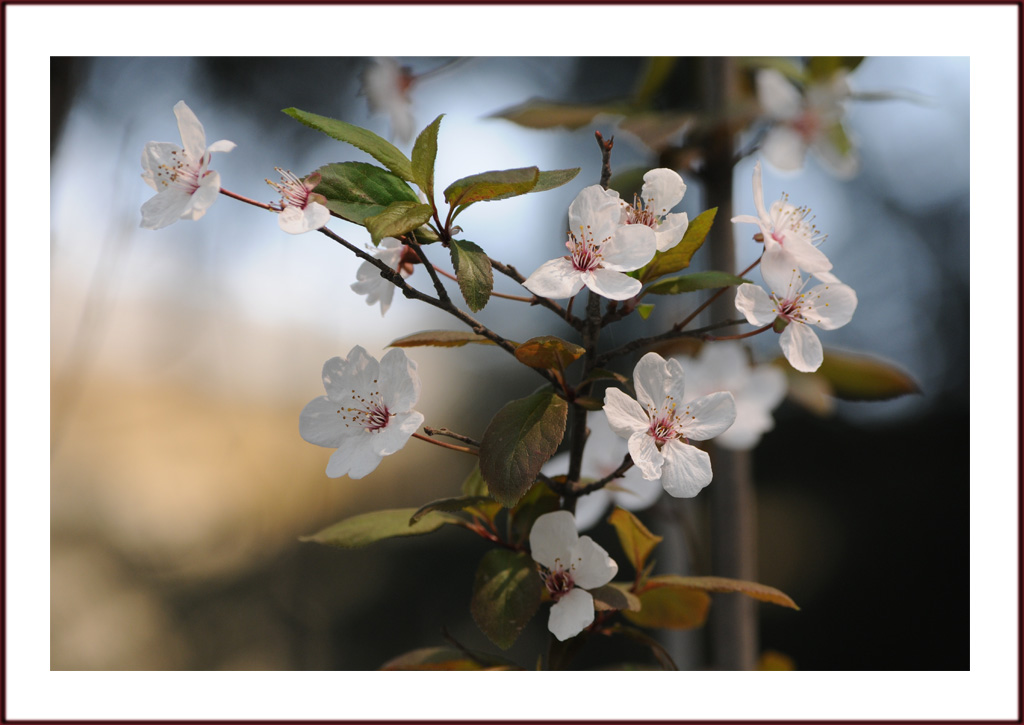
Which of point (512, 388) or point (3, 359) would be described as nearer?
point (3, 359)

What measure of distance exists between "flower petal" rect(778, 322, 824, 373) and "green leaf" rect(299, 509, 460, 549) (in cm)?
27

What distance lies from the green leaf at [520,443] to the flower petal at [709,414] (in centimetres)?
8

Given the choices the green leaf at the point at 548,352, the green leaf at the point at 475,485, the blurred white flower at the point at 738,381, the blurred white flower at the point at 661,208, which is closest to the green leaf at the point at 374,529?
the green leaf at the point at 475,485

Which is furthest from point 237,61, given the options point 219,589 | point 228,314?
point 219,589

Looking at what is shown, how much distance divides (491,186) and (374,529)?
→ 27 centimetres

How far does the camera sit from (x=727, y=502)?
83 cm

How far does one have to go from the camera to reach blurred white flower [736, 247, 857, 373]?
17.1 inches

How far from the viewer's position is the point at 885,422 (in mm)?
2086

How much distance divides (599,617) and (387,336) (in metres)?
1.06

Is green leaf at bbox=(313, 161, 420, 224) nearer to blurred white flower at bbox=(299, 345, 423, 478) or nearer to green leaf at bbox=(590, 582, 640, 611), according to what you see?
blurred white flower at bbox=(299, 345, 423, 478)

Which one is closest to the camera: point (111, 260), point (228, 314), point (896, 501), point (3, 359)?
point (3, 359)

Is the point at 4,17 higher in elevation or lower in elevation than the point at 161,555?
higher

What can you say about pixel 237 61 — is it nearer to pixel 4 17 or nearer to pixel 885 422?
pixel 4 17

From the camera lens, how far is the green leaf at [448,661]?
0.54 m
